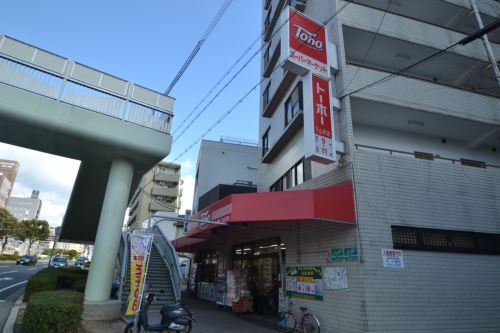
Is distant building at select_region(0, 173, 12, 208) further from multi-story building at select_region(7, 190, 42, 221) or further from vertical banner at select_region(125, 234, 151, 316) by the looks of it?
vertical banner at select_region(125, 234, 151, 316)

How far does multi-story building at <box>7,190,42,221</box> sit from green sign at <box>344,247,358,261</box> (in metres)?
138

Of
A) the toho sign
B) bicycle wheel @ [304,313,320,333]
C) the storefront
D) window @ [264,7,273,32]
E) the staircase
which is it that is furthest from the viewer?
window @ [264,7,273,32]

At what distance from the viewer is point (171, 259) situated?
14.8 meters

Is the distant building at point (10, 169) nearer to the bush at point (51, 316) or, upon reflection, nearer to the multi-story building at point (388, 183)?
the multi-story building at point (388, 183)

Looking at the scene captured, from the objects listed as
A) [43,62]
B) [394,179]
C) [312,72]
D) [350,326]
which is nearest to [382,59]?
[312,72]

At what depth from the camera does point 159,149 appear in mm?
11273

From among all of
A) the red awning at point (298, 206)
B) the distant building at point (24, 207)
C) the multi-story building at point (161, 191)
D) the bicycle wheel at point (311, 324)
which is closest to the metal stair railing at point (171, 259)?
the red awning at point (298, 206)

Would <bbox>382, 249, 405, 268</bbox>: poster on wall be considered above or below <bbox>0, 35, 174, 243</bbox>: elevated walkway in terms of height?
below

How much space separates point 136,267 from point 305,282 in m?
5.56

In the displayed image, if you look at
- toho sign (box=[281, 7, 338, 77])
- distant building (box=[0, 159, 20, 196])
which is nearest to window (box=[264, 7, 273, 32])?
toho sign (box=[281, 7, 338, 77])

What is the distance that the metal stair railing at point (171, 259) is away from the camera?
1353 cm

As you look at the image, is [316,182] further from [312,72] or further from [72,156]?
[72,156]

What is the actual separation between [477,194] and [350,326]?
640 cm

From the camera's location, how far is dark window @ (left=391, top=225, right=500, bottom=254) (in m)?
8.93
